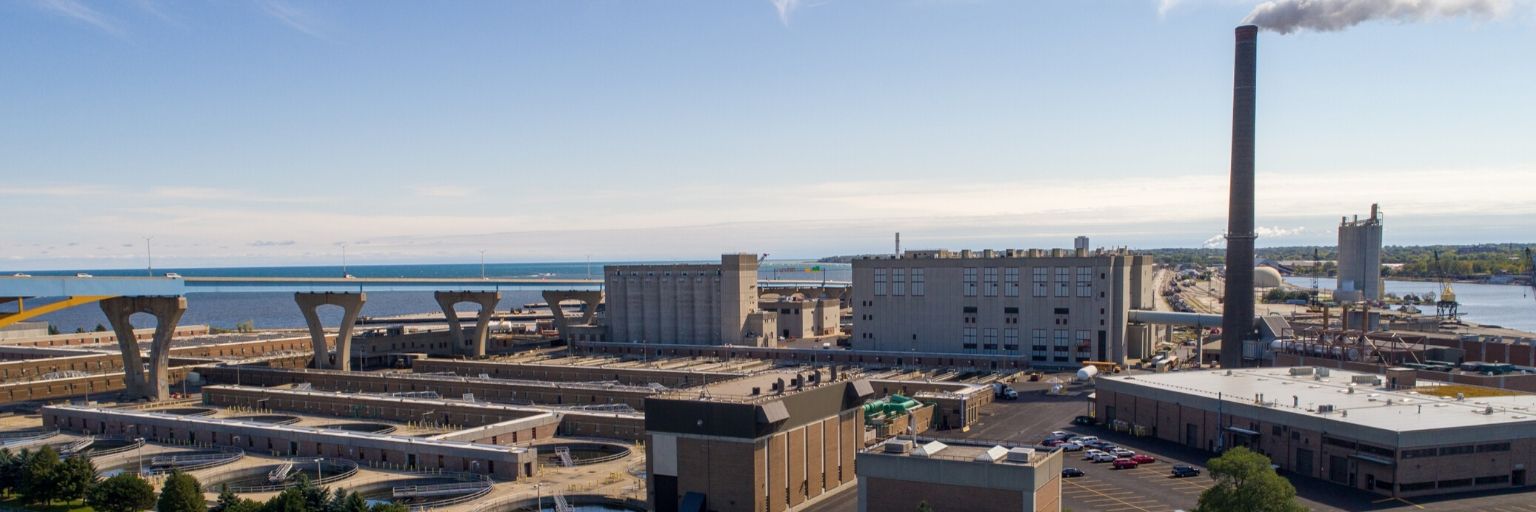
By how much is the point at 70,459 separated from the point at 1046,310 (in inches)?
2863

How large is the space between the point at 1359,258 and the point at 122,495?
166 m

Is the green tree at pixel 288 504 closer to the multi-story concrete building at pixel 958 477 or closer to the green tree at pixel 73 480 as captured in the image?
the green tree at pixel 73 480

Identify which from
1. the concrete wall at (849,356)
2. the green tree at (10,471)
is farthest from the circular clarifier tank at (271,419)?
the concrete wall at (849,356)

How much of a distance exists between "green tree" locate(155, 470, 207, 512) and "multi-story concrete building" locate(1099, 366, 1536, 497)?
167 feet

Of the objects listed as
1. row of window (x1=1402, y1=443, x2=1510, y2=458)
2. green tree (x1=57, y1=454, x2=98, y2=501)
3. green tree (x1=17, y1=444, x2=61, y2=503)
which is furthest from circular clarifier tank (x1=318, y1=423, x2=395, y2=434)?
row of window (x1=1402, y1=443, x2=1510, y2=458)

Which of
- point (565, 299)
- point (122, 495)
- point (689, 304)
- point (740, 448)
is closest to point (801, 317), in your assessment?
point (689, 304)

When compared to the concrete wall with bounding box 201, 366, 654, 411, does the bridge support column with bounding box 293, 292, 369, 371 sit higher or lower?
higher

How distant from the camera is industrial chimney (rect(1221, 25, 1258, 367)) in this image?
278 feet

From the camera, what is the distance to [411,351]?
4481 inches

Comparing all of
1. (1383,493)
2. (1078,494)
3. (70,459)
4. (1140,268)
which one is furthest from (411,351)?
(1383,493)

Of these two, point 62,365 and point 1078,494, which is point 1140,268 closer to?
point 1078,494

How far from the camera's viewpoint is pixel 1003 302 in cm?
9419

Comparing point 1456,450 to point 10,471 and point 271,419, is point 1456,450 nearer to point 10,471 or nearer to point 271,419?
point 10,471

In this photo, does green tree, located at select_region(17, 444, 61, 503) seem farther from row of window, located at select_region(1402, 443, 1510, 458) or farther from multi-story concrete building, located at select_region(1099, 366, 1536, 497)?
row of window, located at select_region(1402, 443, 1510, 458)
